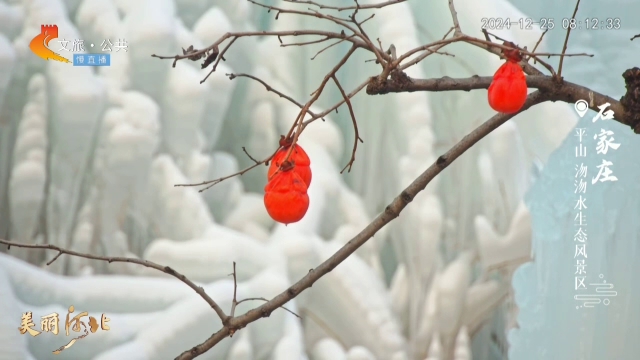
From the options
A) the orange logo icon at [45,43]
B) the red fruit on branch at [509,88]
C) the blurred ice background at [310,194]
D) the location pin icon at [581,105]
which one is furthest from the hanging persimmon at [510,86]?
the orange logo icon at [45,43]

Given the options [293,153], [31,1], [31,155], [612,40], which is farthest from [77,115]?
[612,40]

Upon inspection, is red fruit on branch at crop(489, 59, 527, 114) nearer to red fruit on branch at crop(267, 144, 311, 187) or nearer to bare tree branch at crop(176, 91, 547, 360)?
bare tree branch at crop(176, 91, 547, 360)

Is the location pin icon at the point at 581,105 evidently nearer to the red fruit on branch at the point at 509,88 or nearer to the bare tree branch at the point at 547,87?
the bare tree branch at the point at 547,87

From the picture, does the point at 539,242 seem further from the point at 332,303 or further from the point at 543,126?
the point at 332,303

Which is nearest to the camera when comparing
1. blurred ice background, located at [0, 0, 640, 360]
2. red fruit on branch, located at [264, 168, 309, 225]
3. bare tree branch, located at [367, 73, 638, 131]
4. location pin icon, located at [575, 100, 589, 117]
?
red fruit on branch, located at [264, 168, 309, 225]

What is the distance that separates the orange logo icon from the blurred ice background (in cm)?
2

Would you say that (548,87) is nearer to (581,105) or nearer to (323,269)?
(323,269)

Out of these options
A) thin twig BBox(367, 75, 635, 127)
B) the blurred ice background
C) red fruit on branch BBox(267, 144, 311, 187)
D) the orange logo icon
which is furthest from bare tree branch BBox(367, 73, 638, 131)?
the orange logo icon

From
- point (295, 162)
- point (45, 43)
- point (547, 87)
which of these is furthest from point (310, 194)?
point (295, 162)

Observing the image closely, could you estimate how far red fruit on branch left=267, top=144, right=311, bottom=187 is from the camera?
0.64m

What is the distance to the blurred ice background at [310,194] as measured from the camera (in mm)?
1721

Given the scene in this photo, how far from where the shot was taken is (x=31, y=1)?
1.72 metres

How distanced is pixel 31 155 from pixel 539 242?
1.37m

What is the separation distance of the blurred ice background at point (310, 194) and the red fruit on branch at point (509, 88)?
3.83 ft
